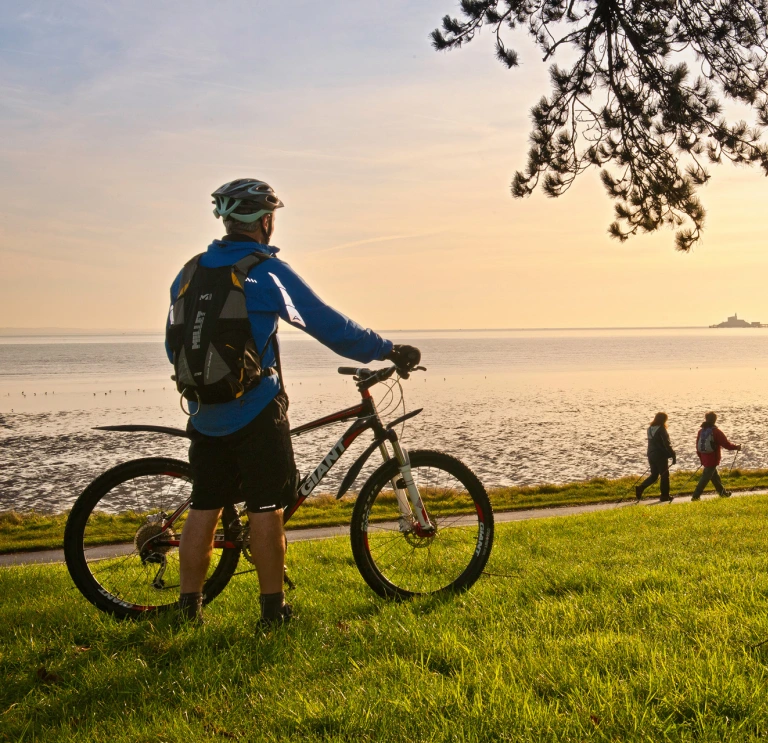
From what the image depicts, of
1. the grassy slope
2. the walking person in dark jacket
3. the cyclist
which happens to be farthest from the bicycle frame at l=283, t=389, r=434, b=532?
the walking person in dark jacket

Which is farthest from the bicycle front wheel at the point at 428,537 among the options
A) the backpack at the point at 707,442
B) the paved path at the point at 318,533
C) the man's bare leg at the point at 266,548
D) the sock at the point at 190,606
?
the backpack at the point at 707,442

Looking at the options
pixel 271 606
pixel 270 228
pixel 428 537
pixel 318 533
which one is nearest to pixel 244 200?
pixel 270 228

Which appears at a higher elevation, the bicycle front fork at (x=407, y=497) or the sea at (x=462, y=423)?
the bicycle front fork at (x=407, y=497)

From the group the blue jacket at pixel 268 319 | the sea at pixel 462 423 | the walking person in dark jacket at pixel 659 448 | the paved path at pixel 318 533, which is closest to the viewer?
the blue jacket at pixel 268 319

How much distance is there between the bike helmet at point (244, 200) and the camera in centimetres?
374

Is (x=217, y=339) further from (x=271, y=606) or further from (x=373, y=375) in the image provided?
(x=271, y=606)

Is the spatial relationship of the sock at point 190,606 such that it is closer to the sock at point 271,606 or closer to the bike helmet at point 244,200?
the sock at point 271,606

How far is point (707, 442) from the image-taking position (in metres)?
16.4

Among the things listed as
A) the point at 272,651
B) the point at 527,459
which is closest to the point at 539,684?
the point at 272,651

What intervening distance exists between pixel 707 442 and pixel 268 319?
48.8ft

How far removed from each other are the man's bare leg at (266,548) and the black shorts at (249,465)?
0.05m

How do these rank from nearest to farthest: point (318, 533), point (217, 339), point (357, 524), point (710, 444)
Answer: point (217, 339)
point (357, 524)
point (318, 533)
point (710, 444)

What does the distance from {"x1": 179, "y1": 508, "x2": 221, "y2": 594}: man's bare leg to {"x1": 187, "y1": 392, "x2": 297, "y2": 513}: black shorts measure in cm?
5

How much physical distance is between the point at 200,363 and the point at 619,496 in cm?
1806
